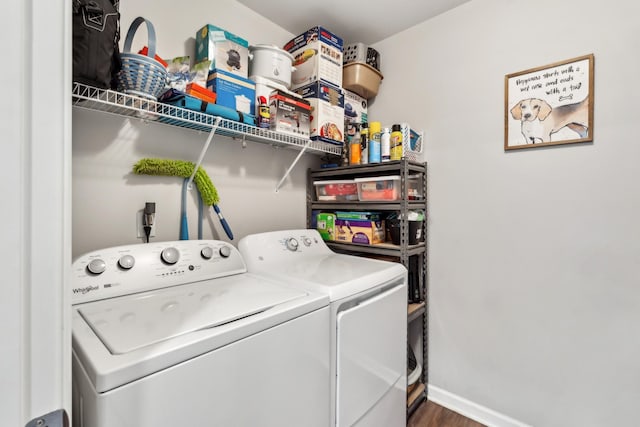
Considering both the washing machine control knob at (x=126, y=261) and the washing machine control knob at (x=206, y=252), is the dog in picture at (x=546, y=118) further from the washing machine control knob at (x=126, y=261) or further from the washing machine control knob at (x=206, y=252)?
the washing machine control knob at (x=126, y=261)

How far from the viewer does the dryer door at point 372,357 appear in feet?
3.80

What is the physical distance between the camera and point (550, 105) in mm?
1545

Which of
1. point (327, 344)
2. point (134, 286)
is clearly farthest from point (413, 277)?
point (134, 286)

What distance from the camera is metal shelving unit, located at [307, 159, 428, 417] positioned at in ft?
5.65

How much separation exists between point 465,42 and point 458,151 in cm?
64

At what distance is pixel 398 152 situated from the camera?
1.78 m

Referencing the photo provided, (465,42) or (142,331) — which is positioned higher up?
(465,42)

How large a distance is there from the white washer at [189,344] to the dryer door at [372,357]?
0.12m

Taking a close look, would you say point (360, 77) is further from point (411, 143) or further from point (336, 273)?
point (336, 273)

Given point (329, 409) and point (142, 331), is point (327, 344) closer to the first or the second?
point (329, 409)

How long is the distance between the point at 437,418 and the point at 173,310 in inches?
66.9

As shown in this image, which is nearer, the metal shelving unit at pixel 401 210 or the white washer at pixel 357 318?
the white washer at pixel 357 318
